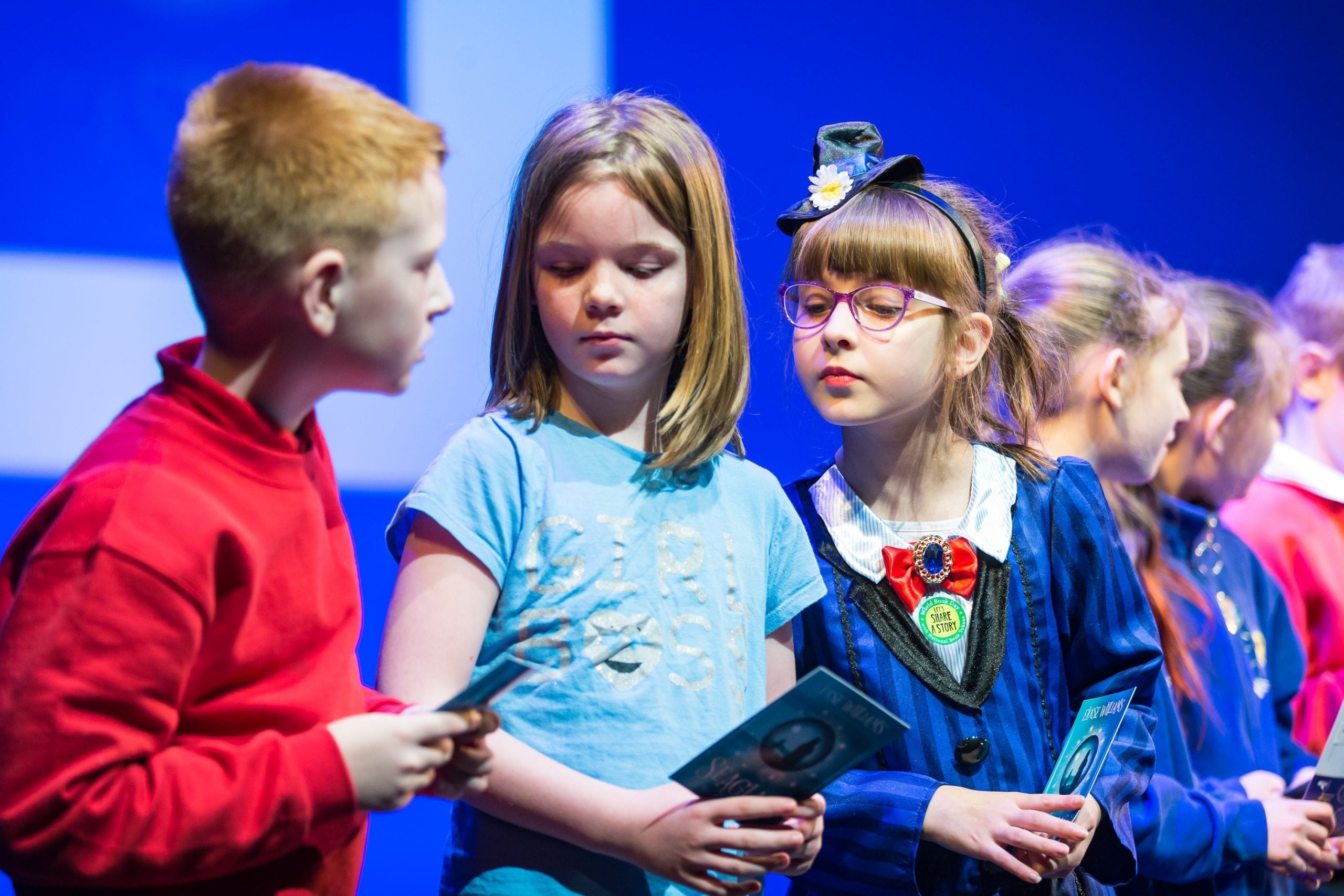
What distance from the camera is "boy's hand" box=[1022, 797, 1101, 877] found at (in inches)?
55.9

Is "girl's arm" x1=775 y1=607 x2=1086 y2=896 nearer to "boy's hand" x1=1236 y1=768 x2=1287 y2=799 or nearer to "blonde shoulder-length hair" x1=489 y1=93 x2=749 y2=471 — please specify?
"blonde shoulder-length hair" x1=489 y1=93 x2=749 y2=471

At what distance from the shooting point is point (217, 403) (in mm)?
939

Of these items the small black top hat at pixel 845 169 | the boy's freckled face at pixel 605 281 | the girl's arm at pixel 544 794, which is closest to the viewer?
the girl's arm at pixel 544 794

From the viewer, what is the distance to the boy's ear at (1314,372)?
2.88m

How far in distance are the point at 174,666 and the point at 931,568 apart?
3.20ft

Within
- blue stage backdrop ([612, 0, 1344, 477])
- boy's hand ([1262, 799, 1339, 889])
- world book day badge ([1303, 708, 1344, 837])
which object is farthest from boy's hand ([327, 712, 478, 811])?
boy's hand ([1262, 799, 1339, 889])

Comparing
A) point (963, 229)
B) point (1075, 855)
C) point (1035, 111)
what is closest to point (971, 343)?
point (963, 229)

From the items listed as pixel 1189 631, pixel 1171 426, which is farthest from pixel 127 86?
pixel 1189 631

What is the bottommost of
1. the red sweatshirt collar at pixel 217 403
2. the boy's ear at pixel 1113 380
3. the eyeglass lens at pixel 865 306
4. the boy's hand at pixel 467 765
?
the boy's hand at pixel 467 765

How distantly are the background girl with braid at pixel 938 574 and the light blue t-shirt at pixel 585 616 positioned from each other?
26 cm

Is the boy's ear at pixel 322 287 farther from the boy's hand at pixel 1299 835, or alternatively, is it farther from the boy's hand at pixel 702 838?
the boy's hand at pixel 1299 835

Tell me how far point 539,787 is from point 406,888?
3.54 feet

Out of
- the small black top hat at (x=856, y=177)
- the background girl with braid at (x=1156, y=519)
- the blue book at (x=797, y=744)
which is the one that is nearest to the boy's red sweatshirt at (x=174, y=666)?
the blue book at (x=797, y=744)

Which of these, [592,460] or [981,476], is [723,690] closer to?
[592,460]
